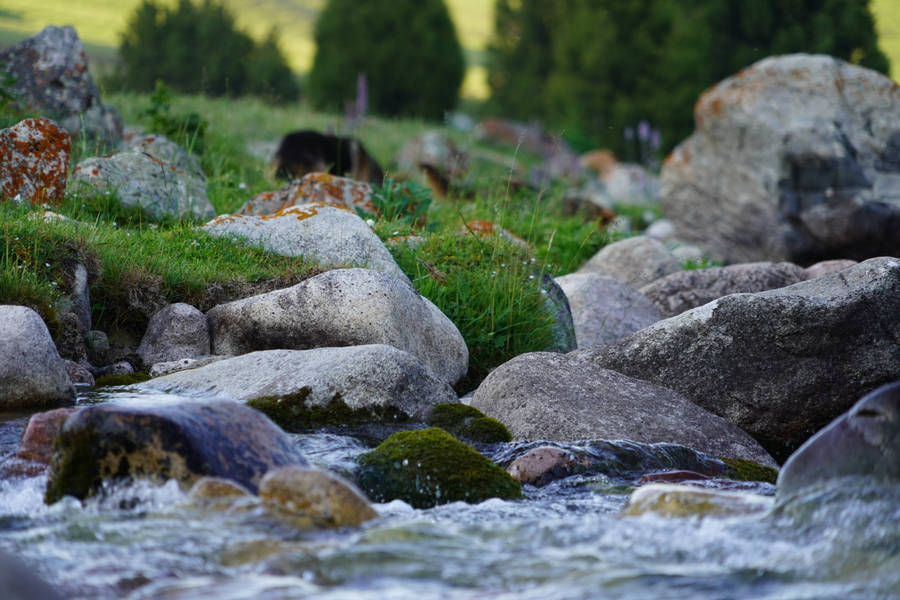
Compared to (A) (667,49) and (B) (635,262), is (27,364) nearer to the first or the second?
(B) (635,262)

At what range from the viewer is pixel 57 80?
30.7 ft

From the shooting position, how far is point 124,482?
3.07 metres

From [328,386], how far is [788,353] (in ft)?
8.21

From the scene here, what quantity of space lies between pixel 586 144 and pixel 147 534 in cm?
2729

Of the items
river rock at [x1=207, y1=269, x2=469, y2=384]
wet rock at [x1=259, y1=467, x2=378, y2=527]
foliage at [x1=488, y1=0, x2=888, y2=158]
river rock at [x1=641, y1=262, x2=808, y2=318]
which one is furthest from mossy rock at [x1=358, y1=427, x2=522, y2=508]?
foliage at [x1=488, y1=0, x2=888, y2=158]

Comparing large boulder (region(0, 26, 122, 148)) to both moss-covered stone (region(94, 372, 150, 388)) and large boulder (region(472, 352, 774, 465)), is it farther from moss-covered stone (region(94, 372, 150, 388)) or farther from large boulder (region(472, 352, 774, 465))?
large boulder (region(472, 352, 774, 465))

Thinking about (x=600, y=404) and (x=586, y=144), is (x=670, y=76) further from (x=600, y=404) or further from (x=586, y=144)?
(x=600, y=404)

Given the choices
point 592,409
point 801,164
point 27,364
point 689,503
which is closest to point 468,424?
point 592,409

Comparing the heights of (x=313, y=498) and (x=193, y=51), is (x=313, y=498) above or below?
below

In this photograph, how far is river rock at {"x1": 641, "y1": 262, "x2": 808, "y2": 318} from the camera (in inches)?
282

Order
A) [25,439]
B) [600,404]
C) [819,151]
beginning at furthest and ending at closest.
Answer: [819,151], [600,404], [25,439]

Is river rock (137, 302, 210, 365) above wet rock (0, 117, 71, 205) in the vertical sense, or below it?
below

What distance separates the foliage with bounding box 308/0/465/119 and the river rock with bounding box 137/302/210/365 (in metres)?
20.1

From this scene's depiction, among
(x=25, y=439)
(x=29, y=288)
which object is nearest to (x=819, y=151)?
(x=29, y=288)
